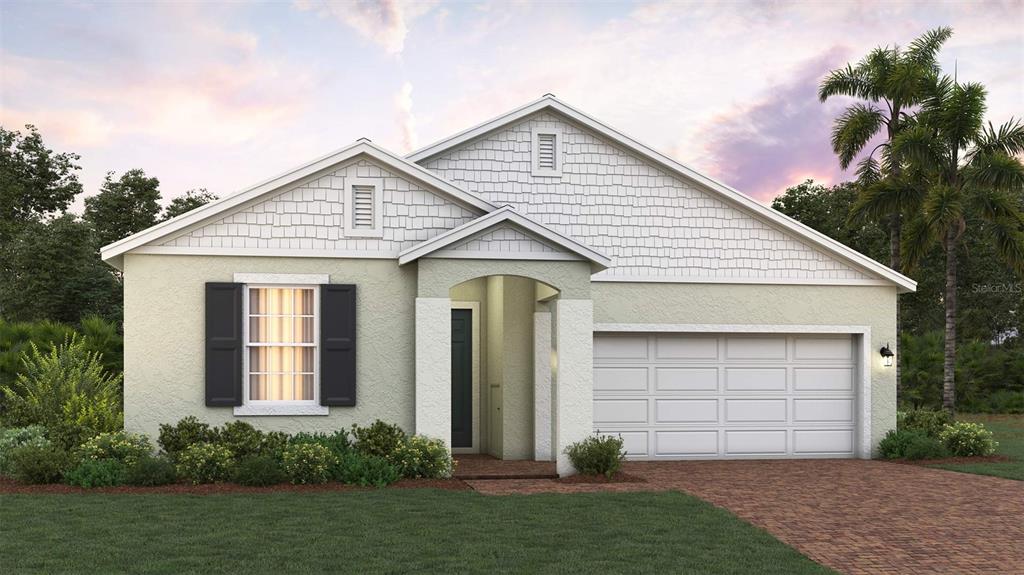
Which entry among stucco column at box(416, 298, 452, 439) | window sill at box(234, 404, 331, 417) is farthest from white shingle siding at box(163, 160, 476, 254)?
window sill at box(234, 404, 331, 417)

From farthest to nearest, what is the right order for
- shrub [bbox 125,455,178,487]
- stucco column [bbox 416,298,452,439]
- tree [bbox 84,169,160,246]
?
tree [bbox 84,169,160,246] < stucco column [bbox 416,298,452,439] < shrub [bbox 125,455,178,487]

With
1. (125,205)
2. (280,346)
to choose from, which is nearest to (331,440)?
(280,346)

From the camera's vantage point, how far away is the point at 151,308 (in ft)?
46.9

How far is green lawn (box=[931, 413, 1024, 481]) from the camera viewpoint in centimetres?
1569

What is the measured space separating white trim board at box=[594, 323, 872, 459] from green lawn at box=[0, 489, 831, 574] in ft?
17.0

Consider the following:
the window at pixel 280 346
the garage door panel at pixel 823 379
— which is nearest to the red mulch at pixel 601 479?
the window at pixel 280 346

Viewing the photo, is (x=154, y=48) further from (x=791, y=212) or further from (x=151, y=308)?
(x=791, y=212)

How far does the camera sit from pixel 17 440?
13.9 meters

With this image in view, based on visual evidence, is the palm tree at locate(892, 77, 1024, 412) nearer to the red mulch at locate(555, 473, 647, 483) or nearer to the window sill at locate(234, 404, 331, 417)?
the red mulch at locate(555, 473, 647, 483)

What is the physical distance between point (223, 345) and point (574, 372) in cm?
505

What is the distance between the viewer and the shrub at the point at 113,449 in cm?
1318

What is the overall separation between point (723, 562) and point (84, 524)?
6450mm

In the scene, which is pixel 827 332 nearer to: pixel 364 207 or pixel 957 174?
pixel 957 174

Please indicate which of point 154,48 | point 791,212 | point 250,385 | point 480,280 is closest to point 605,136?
point 480,280
